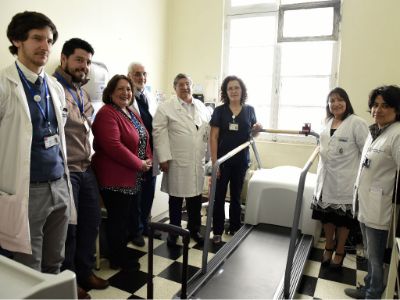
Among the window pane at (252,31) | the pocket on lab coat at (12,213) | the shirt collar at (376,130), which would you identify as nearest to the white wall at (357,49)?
the window pane at (252,31)

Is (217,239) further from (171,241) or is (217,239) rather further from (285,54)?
(285,54)

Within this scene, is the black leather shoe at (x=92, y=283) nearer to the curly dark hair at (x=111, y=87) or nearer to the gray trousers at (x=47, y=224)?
the gray trousers at (x=47, y=224)

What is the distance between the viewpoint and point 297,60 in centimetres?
435

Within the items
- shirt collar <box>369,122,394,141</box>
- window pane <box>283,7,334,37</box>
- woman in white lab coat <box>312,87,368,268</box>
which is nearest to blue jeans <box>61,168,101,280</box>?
woman in white lab coat <box>312,87,368,268</box>

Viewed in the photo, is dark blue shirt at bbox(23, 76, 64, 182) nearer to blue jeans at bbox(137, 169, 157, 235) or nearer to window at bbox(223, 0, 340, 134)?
blue jeans at bbox(137, 169, 157, 235)

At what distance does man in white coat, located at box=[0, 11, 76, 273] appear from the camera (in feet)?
5.14

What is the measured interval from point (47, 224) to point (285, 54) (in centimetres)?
370

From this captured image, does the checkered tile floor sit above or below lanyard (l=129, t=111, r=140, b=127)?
below

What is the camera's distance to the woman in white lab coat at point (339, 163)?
248 cm

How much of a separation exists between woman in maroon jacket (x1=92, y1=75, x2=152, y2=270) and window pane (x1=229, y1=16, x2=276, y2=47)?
8.76 feet

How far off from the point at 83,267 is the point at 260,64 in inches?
137

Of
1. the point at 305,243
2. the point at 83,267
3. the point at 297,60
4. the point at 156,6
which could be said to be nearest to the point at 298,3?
the point at 297,60

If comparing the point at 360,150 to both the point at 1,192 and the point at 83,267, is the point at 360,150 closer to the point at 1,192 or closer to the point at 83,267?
the point at 83,267

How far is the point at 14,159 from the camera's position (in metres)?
1.58
